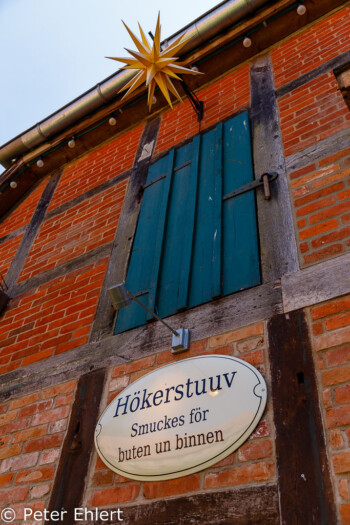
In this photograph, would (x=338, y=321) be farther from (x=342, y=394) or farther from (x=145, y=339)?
(x=145, y=339)

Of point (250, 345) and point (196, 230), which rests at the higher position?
point (196, 230)

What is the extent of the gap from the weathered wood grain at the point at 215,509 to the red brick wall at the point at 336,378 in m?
0.29

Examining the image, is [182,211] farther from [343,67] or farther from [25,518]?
[25,518]

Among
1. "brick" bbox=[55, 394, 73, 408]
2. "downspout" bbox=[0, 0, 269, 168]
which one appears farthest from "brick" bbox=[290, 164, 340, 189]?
"downspout" bbox=[0, 0, 269, 168]

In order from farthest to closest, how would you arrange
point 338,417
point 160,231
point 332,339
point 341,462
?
point 160,231, point 332,339, point 338,417, point 341,462

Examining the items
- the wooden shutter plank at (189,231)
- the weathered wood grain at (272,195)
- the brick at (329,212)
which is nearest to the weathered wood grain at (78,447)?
the wooden shutter plank at (189,231)

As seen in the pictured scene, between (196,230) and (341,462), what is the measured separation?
1.95 m

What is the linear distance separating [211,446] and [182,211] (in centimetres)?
197

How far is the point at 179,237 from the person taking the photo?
345 centimetres

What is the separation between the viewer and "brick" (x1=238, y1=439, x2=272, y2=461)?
6.52 ft

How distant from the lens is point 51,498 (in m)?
2.55

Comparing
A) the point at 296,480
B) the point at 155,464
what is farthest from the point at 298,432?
the point at 155,464

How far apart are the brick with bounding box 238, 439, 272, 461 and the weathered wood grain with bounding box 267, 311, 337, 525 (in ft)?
0.17

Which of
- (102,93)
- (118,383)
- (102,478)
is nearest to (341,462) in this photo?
(102,478)
